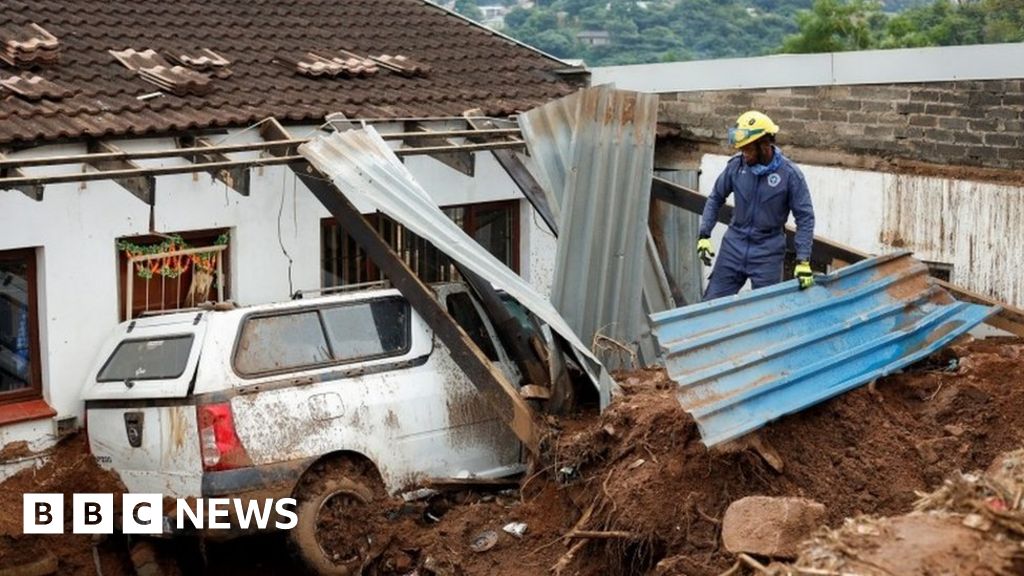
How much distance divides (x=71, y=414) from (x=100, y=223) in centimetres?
142

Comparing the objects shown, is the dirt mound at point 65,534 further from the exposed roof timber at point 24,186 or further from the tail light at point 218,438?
the exposed roof timber at point 24,186

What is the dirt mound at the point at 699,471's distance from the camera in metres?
8.11

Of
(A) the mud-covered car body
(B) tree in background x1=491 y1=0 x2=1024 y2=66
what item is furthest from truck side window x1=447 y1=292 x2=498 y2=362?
(B) tree in background x1=491 y1=0 x2=1024 y2=66

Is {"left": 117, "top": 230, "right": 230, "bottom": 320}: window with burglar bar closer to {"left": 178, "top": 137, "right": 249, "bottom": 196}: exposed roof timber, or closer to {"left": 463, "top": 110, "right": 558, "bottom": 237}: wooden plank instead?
{"left": 178, "top": 137, "right": 249, "bottom": 196}: exposed roof timber

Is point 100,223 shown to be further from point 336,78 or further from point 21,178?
point 336,78

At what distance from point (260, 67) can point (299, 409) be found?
4.78 metres

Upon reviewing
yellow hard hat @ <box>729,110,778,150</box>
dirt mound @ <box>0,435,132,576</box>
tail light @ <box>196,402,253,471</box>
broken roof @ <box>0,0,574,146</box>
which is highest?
broken roof @ <box>0,0,574,146</box>

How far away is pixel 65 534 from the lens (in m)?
9.74

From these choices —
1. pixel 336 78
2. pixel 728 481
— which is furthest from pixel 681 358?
pixel 336 78

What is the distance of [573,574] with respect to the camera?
845 cm

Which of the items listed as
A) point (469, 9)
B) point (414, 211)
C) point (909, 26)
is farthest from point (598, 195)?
point (469, 9)

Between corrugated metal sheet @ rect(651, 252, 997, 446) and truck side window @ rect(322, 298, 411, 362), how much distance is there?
2.32 m

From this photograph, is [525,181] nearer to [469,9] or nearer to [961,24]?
[961,24]

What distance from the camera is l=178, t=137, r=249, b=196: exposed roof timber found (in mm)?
11258
